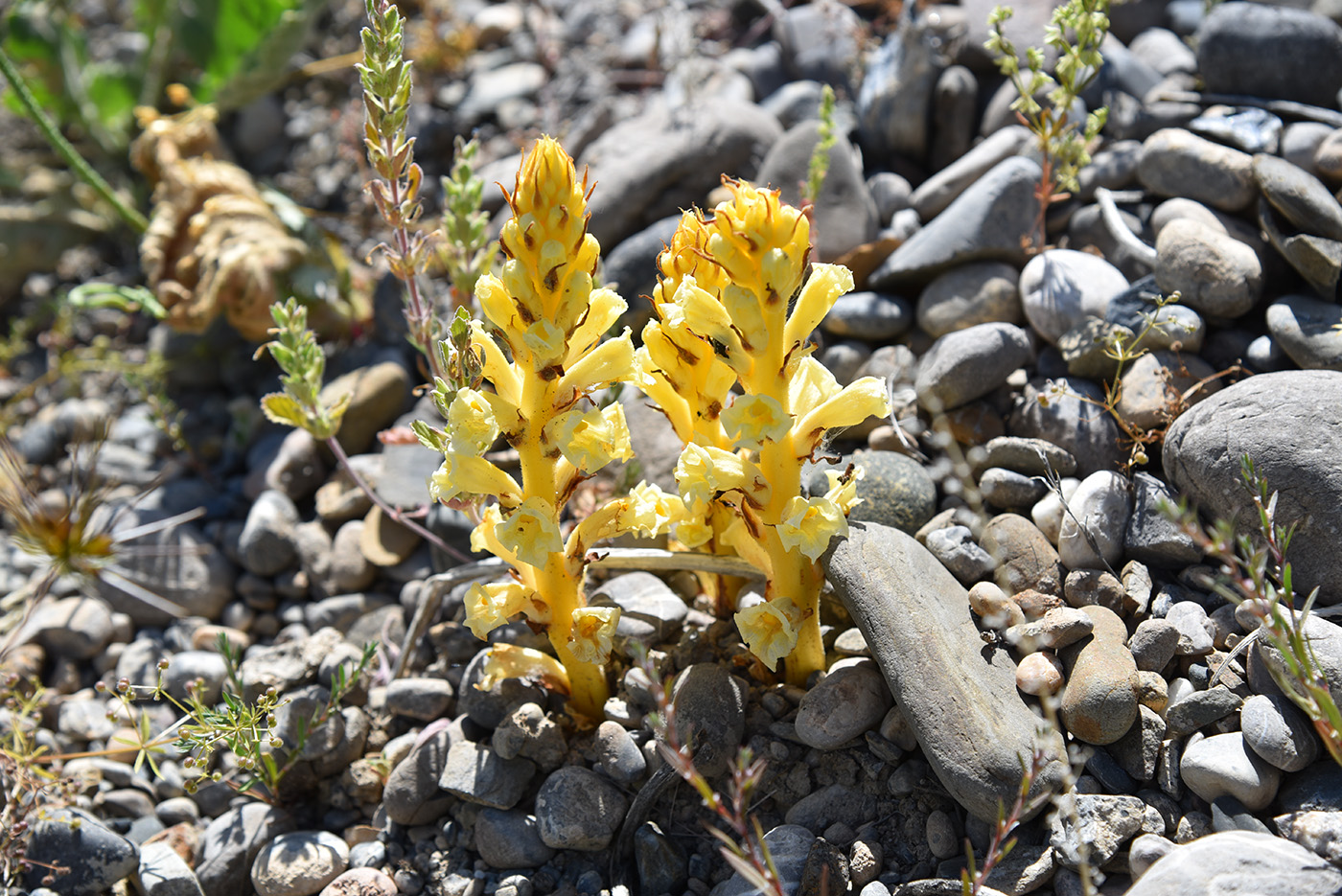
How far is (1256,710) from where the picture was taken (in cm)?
263

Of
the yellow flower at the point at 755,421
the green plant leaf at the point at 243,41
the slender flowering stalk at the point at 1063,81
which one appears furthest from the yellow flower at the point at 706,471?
the green plant leaf at the point at 243,41

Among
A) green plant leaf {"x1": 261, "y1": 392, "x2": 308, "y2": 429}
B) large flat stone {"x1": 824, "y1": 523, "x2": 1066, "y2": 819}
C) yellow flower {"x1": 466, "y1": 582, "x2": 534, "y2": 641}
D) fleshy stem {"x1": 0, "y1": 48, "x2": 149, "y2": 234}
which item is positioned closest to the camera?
large flat stone {"x1": 824, "y1": 523, "x2": 1066, "y2": 819}

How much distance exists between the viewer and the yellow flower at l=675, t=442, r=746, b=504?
2617 mm

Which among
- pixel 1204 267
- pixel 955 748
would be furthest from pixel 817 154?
pixel 955 748

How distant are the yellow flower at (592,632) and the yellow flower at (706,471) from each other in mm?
506

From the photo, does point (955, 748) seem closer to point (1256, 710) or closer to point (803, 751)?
point (803, 751)

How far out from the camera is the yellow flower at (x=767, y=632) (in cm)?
277

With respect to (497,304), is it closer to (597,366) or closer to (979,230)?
(597,366)

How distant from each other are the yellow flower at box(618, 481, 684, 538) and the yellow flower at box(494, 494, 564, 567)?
0.89ft

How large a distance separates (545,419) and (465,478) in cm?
28

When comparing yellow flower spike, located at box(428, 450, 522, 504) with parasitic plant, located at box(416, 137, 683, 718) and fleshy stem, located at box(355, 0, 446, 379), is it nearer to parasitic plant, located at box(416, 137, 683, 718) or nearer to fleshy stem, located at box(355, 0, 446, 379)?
parasitic plant, located at box(416, 137, 683, 718)

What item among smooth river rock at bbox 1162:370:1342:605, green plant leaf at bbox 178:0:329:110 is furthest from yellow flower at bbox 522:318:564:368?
green plant leaf at bbox 178:0:329:110

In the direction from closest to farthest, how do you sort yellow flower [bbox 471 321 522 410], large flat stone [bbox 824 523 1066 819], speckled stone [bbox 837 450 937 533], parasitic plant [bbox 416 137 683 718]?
parasitic plant [bbox 416 137 683 718], large flat stone [bbox 824 523 1066 819], yellow flower [bbox 471 321 522 410], speckled stone [bbox 837 450 937 533]

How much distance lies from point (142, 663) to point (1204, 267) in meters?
4.61
